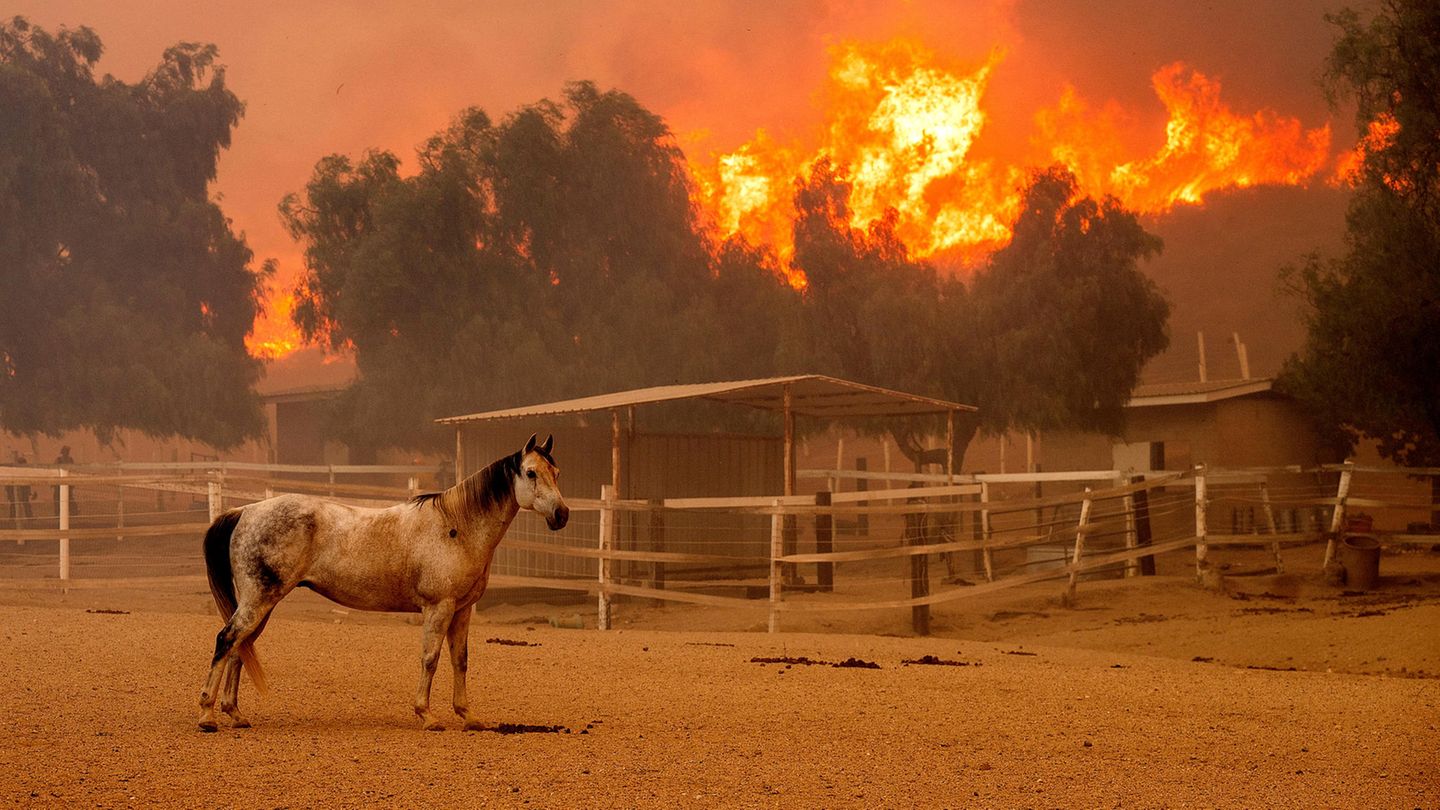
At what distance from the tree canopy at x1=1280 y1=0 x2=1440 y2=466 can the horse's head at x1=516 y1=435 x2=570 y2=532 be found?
17.8 metres

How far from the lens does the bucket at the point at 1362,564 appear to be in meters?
15.9

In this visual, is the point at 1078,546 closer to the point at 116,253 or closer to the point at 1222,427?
the point at 1222,427

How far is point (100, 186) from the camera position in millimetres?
40781

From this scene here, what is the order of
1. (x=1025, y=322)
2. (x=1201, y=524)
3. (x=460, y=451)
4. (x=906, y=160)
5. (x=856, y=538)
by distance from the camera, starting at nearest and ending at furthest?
(x=1201, y=524) → (x=856, y=538) → (x=460, y=451) → (x=1025, y=322) → (x=906, y=160)

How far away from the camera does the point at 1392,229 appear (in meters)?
20.2

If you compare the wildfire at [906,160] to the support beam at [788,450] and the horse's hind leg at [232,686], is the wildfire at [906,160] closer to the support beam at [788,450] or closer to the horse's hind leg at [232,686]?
the support beam at [788,450]

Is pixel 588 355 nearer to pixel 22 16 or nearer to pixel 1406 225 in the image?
pixel 1406 225

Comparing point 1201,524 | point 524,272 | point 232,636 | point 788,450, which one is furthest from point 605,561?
point 524,272

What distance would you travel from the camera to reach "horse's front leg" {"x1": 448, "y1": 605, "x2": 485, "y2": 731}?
270 inches

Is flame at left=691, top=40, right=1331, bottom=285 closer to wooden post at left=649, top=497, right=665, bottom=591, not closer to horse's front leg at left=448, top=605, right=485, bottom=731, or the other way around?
wooden post at left=649, top=497, right=665, bottom=591

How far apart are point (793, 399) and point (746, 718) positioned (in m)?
12.8

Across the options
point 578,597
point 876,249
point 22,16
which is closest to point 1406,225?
point 876,249

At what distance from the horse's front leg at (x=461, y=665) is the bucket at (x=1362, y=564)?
43.6ft

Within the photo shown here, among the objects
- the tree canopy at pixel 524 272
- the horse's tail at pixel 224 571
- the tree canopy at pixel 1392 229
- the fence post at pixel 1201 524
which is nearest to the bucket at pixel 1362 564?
the fence post at pixel 1201 524
